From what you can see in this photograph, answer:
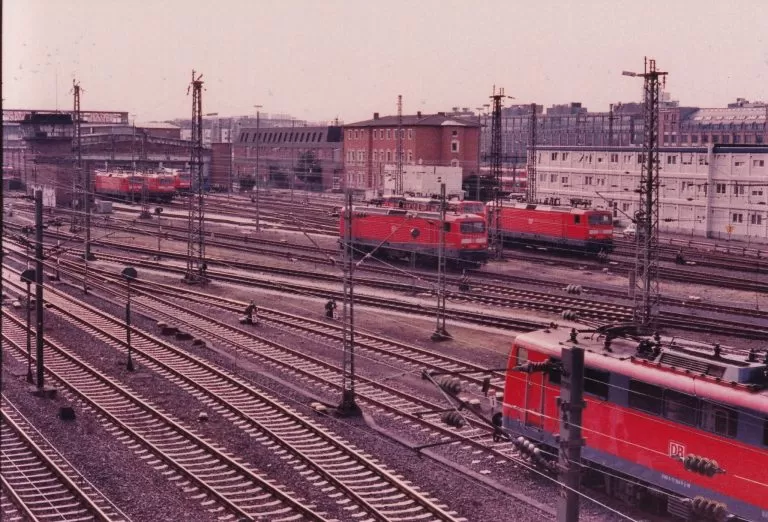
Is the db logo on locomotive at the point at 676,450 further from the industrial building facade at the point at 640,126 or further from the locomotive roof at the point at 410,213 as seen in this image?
the industrial building facade at the point at 640,126

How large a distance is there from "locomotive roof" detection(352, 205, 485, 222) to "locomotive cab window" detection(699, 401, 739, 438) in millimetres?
28992

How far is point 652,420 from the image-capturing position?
13375 millimetres

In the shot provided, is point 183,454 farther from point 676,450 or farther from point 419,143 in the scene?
point 419,143

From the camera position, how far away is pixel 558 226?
157ft

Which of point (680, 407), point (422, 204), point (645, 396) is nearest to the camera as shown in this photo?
point (680, 407)

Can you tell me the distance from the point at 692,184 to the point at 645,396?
154ft

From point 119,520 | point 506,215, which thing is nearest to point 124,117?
point 506,215

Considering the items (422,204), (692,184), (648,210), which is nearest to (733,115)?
(692,184)

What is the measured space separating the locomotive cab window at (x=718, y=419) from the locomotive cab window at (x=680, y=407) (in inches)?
5.5

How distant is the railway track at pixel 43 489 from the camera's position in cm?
1408

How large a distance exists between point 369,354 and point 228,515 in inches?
440

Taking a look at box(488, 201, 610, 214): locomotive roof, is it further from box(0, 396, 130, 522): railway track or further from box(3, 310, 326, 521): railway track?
box(0, 396, 130, 522): railway track

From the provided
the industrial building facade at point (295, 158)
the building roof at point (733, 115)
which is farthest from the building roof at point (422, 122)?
the building roof at point (733, 115)

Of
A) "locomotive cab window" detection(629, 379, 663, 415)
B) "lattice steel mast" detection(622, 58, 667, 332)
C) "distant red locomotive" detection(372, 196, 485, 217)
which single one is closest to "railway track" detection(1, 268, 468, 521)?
"locomotive cab window" detection(629, 379, 663, 415)
